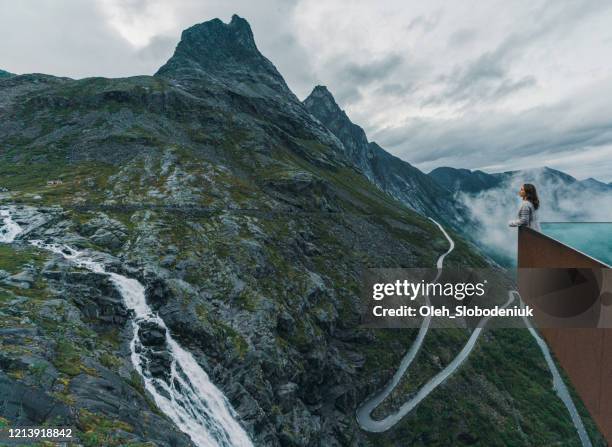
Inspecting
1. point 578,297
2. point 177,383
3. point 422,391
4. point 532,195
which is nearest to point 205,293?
point 177,383

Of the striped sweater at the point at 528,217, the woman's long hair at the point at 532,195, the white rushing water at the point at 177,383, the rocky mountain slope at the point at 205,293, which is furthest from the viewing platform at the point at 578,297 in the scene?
the white rushing water at the point at 177,383

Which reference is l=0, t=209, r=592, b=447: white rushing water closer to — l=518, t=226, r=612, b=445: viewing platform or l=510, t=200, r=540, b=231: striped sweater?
l=518, t=226, r=612, b=445: viewing platform

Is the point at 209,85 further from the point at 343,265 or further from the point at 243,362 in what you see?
the point at 243,362

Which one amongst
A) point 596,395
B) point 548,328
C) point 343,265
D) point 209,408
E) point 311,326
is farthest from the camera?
point 343,265

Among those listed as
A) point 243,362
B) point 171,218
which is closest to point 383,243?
point 171,218

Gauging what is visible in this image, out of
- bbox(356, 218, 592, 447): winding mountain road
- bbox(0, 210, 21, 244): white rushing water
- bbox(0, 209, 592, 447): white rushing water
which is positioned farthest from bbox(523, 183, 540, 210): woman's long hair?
bbox(0, 210, 21, 244): white rushing water

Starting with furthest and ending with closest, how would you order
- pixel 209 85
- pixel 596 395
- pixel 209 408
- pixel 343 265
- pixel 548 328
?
pixel 209 85 < pixel 343 265 < pixel 209 408 < pixel 548 328 < pixel 596 395
